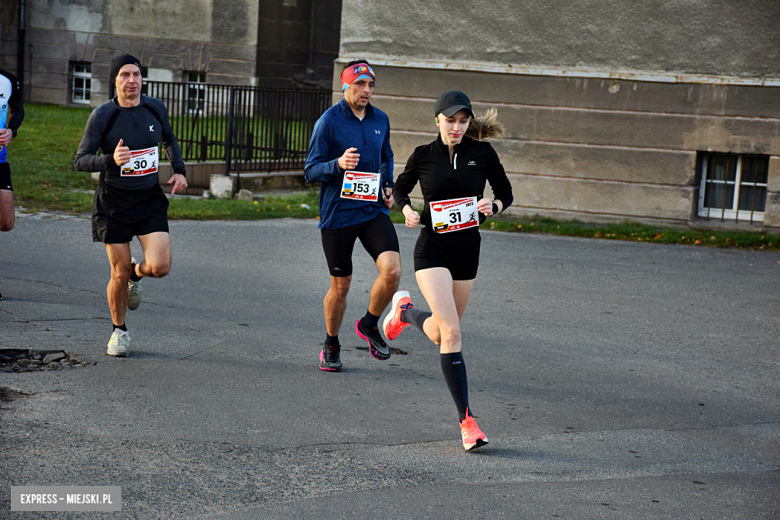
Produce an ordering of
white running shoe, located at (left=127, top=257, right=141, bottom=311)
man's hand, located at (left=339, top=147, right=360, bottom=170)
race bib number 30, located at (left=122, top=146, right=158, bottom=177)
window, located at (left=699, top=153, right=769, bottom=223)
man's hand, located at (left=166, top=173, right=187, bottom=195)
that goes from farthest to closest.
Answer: window, located at (left=699, top=153, right=769, bottom=223) → white running shoe, located at (left=127, top=257, right=141, bottom=311) → man's hand, located at (left=166, top=173, right=187, bottom=195) → race bib number 30, located at (left=122, top=146, right=158, bottom=177) → man's hand, located at (left=339, top=147, right=360, bottom=170)

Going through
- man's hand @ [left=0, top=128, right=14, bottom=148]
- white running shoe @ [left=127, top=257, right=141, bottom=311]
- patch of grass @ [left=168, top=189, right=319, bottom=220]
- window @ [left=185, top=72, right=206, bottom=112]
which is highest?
window @ [left=185, top=72, right=206, bottom=112]

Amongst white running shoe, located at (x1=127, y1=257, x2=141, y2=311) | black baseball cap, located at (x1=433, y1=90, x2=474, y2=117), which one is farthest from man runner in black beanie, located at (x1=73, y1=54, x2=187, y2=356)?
black baseball cap, located at (x1=433, y1=90, x2=474, y2=117)

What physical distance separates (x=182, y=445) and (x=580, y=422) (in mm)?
2283

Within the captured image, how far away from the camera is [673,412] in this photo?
17.6ft

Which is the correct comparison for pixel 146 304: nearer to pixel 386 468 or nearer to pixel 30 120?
pixel 386 468

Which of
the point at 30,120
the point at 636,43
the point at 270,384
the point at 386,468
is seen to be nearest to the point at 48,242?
the point at 270,384

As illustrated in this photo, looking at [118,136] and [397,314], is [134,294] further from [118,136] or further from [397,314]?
[397,314]

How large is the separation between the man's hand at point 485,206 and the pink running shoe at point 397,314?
3.24 feet

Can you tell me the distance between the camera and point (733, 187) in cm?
1377

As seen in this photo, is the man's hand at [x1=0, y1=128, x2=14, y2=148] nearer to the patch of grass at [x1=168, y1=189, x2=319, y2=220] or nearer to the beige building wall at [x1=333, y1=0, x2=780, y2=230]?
the patch of grass at [x1=168, y1=189, x2=319, y2=220]

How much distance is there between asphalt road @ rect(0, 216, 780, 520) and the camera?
3.96m

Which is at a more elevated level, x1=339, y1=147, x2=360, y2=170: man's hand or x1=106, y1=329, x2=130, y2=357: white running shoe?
x1=339, y1=147, x2=360, y2=170: man's hand

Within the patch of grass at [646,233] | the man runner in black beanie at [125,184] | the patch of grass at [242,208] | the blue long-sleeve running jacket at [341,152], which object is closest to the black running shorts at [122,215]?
the man runner in black beanie at [125,184]

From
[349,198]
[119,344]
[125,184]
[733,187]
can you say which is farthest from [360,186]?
[733,187]
